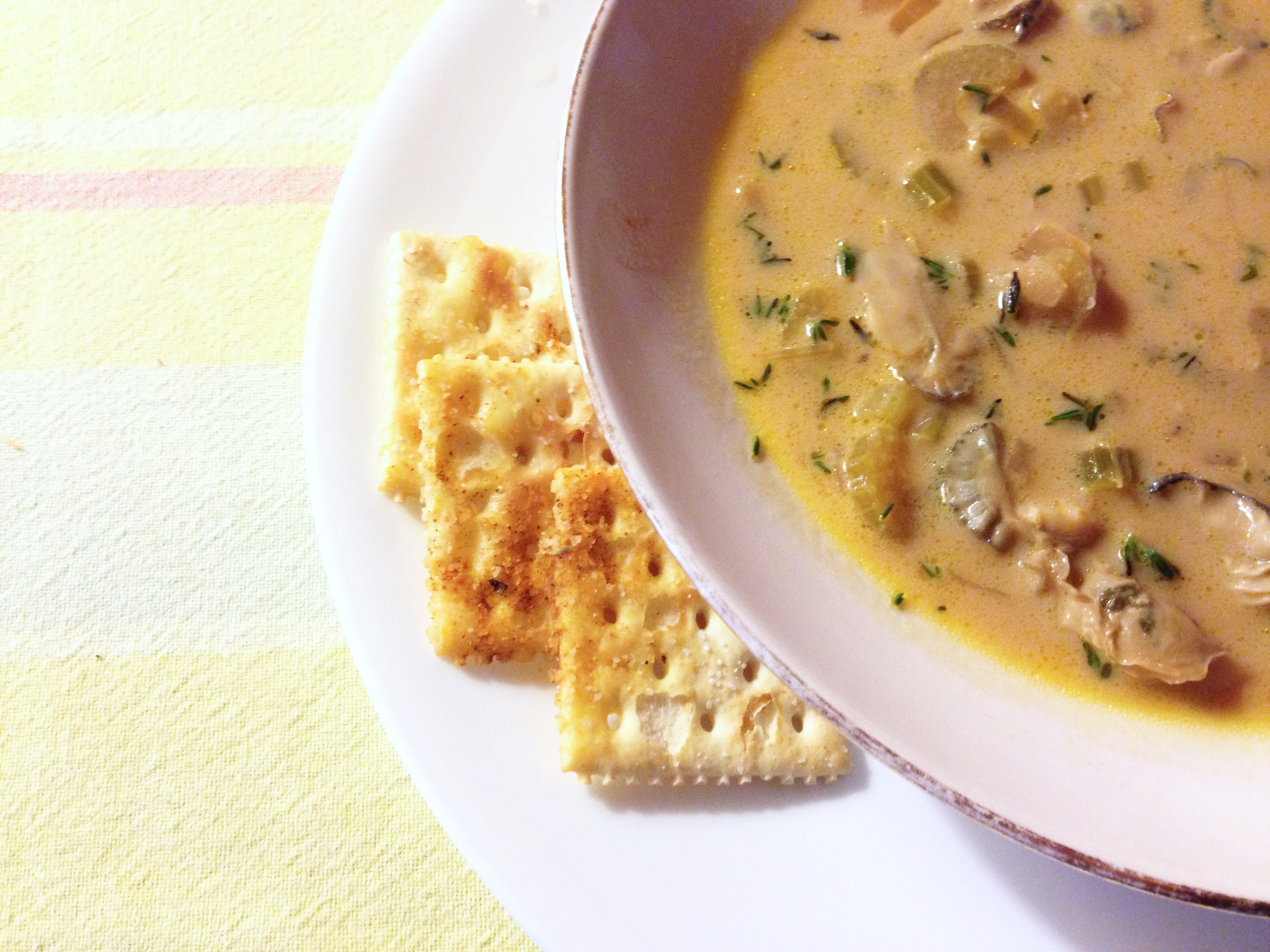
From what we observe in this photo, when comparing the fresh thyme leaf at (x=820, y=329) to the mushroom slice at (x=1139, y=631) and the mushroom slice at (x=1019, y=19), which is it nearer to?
the mushroom slice at (x=1139, y=631)

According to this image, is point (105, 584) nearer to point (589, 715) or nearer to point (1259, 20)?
point (589, 715)

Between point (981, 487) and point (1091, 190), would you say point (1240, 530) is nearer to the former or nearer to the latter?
point (981, 487)

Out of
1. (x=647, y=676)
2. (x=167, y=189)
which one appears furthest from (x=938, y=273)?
(x=167, y=189)

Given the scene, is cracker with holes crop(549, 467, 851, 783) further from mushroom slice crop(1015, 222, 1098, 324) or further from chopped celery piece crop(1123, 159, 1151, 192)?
chopped celery piece crop(1123, 159, 1151, 192)

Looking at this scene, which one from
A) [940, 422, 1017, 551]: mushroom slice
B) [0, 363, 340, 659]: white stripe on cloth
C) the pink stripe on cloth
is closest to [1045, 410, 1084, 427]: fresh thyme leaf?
[940, 422, 1017, 551]: mushroom slice

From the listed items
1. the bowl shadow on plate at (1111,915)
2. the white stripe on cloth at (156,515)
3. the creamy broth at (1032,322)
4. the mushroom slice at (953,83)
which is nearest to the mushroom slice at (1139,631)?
the creamy broth at (1032,322)

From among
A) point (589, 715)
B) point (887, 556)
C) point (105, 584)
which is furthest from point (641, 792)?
point (105, 584)

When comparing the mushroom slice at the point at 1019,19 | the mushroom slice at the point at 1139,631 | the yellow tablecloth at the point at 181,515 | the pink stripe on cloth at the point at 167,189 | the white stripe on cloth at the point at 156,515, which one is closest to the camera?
the mushroom slice at the point at 1139,631
